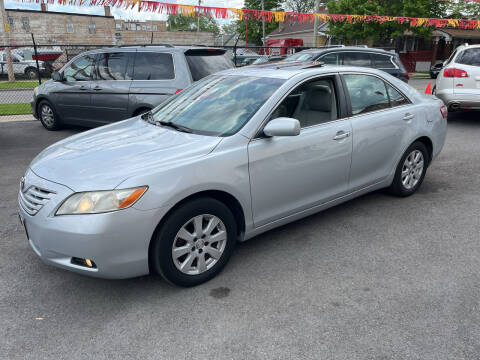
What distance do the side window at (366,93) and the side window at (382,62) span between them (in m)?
6.70

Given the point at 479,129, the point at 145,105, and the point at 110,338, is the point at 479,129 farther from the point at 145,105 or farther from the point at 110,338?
the point at 110,338

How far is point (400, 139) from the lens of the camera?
449cm

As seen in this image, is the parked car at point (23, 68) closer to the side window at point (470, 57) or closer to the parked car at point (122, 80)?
the parked car at point (122, 80)

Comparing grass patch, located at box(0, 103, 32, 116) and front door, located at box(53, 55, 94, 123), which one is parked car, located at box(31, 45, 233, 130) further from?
grass patch, located at box(0, 103, 32, 116)

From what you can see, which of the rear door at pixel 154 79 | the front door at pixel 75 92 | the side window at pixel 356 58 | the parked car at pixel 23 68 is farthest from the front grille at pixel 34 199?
the parked car at pixel 23 68

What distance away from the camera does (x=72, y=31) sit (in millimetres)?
49875

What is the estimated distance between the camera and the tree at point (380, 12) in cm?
2830

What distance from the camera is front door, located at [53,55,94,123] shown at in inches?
326

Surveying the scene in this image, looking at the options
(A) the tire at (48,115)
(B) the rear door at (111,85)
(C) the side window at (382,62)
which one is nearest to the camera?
(B) the rear door at (111,85)

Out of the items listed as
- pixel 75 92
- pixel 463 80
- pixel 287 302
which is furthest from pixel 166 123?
pixel 463 80

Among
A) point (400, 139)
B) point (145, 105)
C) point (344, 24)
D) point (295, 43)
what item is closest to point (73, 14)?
point (295, 43)

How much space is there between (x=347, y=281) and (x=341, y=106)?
1.71 metres

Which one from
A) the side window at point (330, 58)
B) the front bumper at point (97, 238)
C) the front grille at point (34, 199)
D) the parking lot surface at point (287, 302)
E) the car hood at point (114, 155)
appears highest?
the side window at point (330, 58)

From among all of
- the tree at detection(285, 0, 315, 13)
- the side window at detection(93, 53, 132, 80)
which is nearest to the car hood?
the side window at detection(93, 53, 132, 80)
